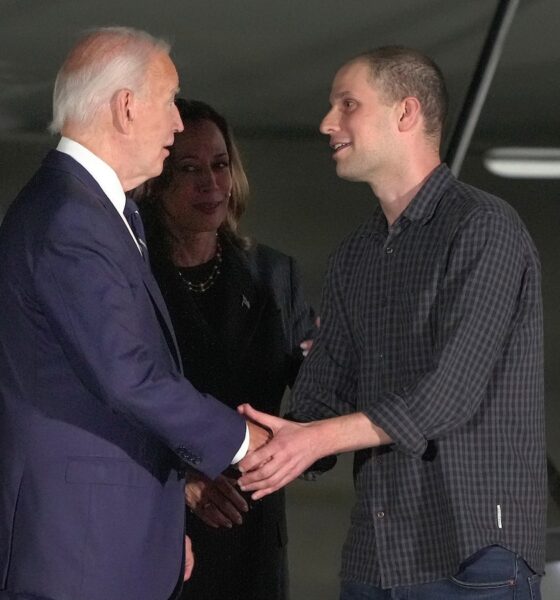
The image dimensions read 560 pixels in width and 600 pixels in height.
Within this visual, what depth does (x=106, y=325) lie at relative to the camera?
1642mm

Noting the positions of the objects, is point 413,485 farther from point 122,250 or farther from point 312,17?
point 312,17

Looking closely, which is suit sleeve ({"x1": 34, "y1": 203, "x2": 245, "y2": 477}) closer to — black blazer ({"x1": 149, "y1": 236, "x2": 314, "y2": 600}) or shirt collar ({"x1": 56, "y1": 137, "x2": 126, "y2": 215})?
shirt collar ({"x1": 56, "y1": 137, "x2": 126, "y2": 215})

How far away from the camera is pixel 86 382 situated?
1.67m

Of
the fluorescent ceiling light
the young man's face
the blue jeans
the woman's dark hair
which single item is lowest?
the blue jeans

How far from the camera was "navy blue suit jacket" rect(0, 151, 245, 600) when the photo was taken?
165 centimetres

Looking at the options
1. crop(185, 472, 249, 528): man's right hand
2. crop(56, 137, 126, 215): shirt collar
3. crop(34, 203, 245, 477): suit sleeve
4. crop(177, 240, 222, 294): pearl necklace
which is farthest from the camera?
crop(177, 240, 222, 294): pearl necklace

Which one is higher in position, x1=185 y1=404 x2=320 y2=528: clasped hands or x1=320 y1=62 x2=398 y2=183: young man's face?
x1=320 y1=62 x2=398 y2=183: young man's face

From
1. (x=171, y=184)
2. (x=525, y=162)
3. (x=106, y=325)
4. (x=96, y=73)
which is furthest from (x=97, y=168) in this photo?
(x=525, y=162)

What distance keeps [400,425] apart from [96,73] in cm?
62

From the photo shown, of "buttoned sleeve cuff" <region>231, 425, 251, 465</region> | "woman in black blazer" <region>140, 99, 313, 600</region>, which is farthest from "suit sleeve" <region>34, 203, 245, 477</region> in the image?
"woman in black blazer" <region>140, 99, 313, 600</region>

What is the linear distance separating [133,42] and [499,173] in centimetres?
190

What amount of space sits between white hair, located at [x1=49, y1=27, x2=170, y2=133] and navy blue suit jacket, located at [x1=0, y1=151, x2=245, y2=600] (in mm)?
105

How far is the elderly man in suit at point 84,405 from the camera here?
1648mm

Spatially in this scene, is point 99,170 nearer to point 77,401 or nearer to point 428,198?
point 77,401
